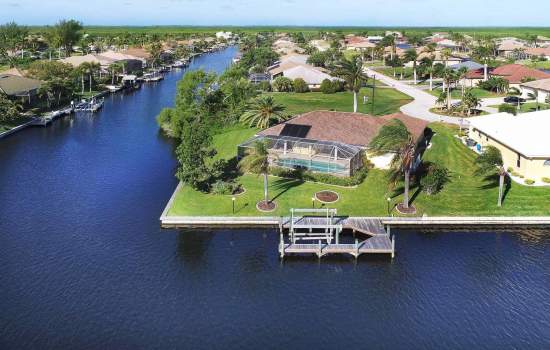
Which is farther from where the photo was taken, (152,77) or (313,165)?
(152,77)

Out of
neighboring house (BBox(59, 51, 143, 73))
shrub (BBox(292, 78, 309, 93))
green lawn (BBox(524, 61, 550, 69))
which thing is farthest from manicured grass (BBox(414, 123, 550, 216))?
neighboring house (BBox(59, 51, 143, 73))

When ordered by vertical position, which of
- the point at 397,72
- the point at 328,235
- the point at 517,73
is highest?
the point at 397,72

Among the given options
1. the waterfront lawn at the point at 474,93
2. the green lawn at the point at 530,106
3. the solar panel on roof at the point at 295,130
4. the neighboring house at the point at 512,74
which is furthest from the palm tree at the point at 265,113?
the neighboring house at the point at 512,74

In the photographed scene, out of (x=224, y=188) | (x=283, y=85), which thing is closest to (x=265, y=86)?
(x=283, y=85)

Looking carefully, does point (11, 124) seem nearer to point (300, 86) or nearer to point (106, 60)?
point (300, 86)


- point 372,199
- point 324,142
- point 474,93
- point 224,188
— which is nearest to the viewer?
point 372,199

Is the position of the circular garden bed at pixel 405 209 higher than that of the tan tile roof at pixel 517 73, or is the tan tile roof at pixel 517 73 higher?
the tan tile roof at pixel 517 73

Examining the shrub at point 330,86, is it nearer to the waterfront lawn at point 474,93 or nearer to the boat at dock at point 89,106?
the waterfront lawn at point 474,93
